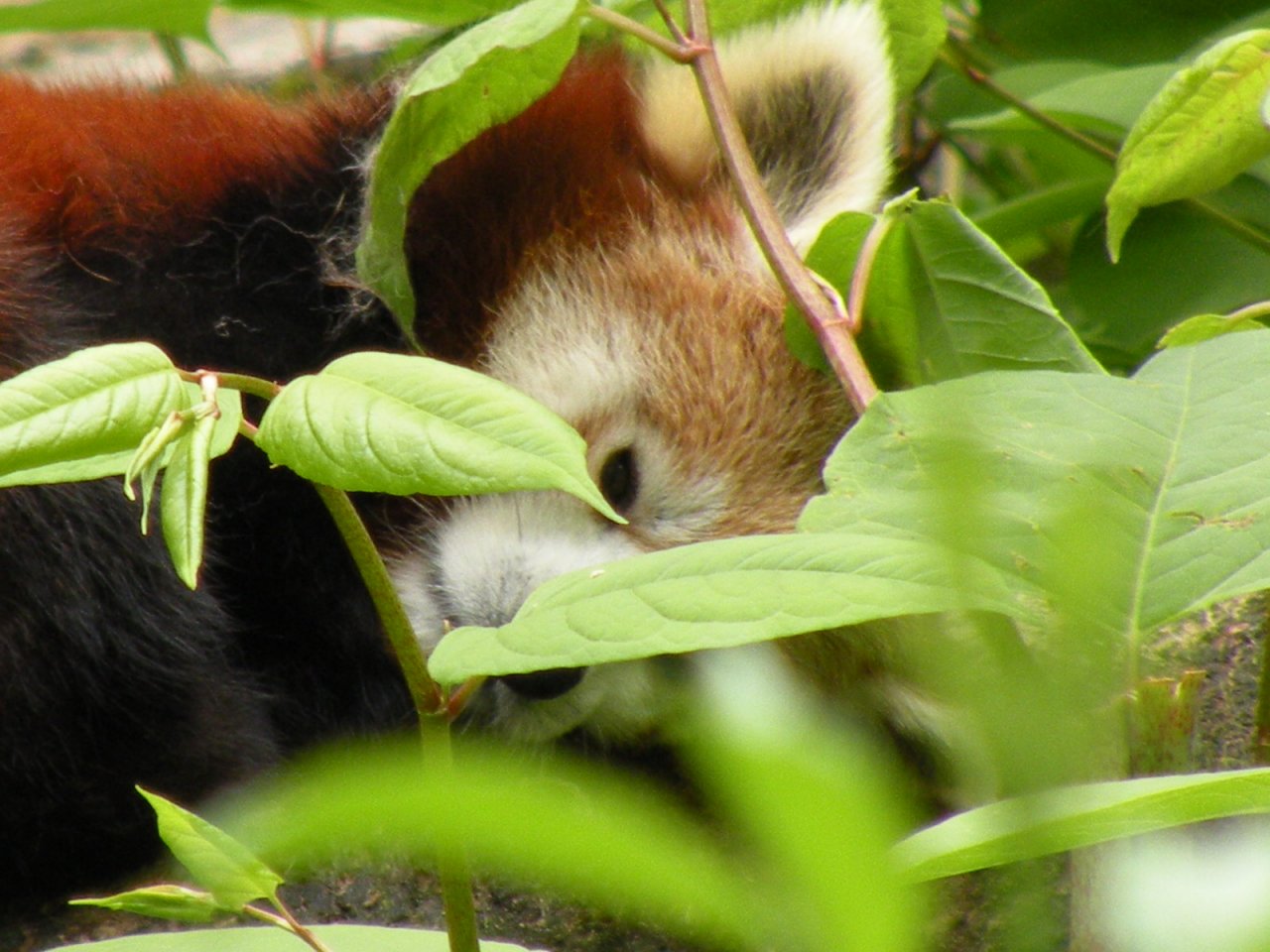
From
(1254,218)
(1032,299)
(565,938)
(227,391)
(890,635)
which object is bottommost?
(565,938)

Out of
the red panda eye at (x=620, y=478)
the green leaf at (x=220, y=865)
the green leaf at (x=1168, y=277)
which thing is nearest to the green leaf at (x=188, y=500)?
the green leaf at (x=220, y=865)

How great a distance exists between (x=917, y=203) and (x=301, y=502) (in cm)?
78

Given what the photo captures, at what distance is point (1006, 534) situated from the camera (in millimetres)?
753

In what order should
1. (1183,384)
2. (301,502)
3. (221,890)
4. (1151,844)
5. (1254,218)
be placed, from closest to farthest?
(1151,844), (221,890), (1183,384), (301,502), (1254,218)

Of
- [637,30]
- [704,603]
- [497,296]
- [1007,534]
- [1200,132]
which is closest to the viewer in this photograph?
[704,603]

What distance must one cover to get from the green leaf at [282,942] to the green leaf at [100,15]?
1463 mm

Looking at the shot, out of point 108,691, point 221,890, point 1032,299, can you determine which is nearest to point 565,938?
point 108,691

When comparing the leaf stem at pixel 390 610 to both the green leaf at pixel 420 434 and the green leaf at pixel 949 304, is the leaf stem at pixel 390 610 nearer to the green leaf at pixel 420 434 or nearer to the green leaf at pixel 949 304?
the green leaf at pixel 420 434

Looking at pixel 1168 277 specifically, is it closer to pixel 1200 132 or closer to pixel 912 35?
pixel 912 35

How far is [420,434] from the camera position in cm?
71

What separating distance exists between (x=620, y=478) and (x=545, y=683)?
27 centimetres

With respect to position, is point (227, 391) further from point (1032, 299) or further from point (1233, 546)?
point (1032, 299)

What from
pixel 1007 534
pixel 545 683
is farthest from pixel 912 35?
pixel 1007 534

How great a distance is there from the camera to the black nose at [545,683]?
1.59m
